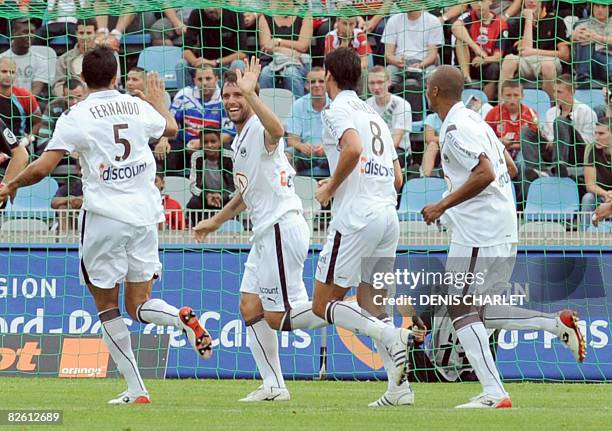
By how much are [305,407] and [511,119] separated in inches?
250

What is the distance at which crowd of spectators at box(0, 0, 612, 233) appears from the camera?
572 inches

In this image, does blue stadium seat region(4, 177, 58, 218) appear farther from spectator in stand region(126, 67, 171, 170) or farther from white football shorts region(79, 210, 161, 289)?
white football shorts region(79, 210, 161, 289)

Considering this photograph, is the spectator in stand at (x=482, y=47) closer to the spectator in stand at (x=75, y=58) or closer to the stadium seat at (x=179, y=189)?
the stadium seat at (x=179, y=189)

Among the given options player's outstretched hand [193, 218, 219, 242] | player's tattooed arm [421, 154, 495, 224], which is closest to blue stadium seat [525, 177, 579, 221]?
player's outstretched hand [193, 218, 219, 242]

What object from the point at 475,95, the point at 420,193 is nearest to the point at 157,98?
the point at 420,193

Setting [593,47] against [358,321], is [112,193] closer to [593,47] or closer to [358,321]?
[358,321]

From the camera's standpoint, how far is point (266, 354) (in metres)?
9.63

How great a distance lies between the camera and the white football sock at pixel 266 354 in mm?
9633

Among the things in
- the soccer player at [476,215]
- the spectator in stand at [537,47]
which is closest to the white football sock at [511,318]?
the soccer player at [476,215]

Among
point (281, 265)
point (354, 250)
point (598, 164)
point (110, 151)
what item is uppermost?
point (598, 164)

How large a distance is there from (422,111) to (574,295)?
2954 mm

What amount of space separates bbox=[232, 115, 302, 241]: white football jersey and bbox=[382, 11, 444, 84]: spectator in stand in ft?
17.8

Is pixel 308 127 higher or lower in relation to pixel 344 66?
higher

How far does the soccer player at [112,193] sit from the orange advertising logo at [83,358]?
381 centimetres
